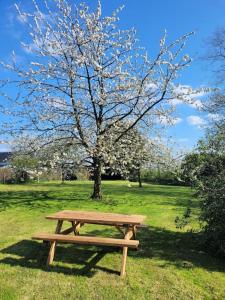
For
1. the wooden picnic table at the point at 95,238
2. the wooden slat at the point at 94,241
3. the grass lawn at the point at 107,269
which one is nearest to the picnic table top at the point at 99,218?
the wooden picnic table at the point at 95,238

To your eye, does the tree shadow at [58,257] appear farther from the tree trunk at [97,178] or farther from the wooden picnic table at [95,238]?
the tree trunk at [97,178]

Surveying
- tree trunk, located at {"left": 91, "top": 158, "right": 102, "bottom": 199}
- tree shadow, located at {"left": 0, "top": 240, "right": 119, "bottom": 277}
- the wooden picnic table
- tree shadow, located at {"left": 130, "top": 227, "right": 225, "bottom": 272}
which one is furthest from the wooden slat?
tree trunk, located at {"left": 91, "top": 158, "right": 102, "bottom": 199}

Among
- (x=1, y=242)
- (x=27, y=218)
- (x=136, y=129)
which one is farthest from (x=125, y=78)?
(x=1, y=242)

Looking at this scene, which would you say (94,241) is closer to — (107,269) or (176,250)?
(107,269)

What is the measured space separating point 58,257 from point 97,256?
2.41ft

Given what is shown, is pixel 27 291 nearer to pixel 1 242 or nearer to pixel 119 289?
pixel 119 289

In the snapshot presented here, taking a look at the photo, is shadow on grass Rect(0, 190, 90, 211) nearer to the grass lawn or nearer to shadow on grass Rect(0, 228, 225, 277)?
the grass lawn

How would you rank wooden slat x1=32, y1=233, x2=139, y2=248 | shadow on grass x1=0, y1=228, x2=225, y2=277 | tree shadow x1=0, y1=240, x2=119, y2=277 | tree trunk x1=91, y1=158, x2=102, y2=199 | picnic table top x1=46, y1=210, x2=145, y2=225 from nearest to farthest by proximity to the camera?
wooden slat x1=32, y1=233, x2=139, y2=248
tree shadow x1=0, y1=240, x2=119, y2=277
shadow on grass x1=0, y1=228, x2=225, y2=277
picnic table top x1=46, y1=210, x2=145, y2=225
tree trunk x1=91, y1=158, x2=102, y2=199

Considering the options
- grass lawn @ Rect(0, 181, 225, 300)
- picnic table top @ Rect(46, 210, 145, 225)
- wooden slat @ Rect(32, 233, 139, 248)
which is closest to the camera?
grass lawn @ Rect(0, 181, 225, 300)

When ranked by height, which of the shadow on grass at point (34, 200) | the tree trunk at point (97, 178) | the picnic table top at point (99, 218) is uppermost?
the tree trunk at point (97, 178)

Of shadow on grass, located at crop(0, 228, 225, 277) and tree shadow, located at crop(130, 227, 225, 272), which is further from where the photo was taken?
tree shadow, located at crop(130, 227, 225, 272)

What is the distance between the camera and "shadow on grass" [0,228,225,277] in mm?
6809

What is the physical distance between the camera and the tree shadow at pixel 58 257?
6664 mm

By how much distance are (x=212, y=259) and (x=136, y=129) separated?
9.48 meters
